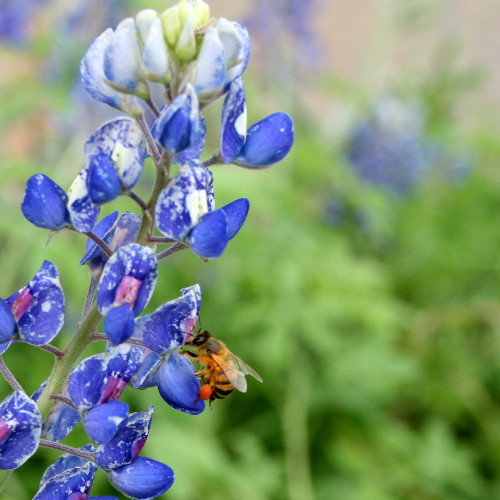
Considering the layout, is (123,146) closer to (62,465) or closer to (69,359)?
(69,359)

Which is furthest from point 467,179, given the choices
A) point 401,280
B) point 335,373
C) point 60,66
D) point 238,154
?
point 238,154

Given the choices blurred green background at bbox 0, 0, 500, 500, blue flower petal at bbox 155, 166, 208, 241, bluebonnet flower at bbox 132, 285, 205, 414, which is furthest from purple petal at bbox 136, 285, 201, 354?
blurred green background at bbox 0, 0, 500, 500

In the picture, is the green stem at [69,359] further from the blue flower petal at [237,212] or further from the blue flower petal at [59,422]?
the blue flower petal at [237,212]

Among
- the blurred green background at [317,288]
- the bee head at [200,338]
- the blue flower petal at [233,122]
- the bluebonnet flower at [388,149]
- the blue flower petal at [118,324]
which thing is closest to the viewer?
the blue flower petal at [118,324]

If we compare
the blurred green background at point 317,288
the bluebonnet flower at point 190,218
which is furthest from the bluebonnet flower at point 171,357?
the blurred green background at point 317,288

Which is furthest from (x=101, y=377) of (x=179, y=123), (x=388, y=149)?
(x=388, y=149)

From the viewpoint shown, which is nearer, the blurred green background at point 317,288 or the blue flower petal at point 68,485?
the blue flower petal at point 68,485

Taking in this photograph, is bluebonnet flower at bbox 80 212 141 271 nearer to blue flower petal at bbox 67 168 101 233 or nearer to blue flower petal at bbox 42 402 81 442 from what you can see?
blue flower petal at bbox 67 168 101 233
